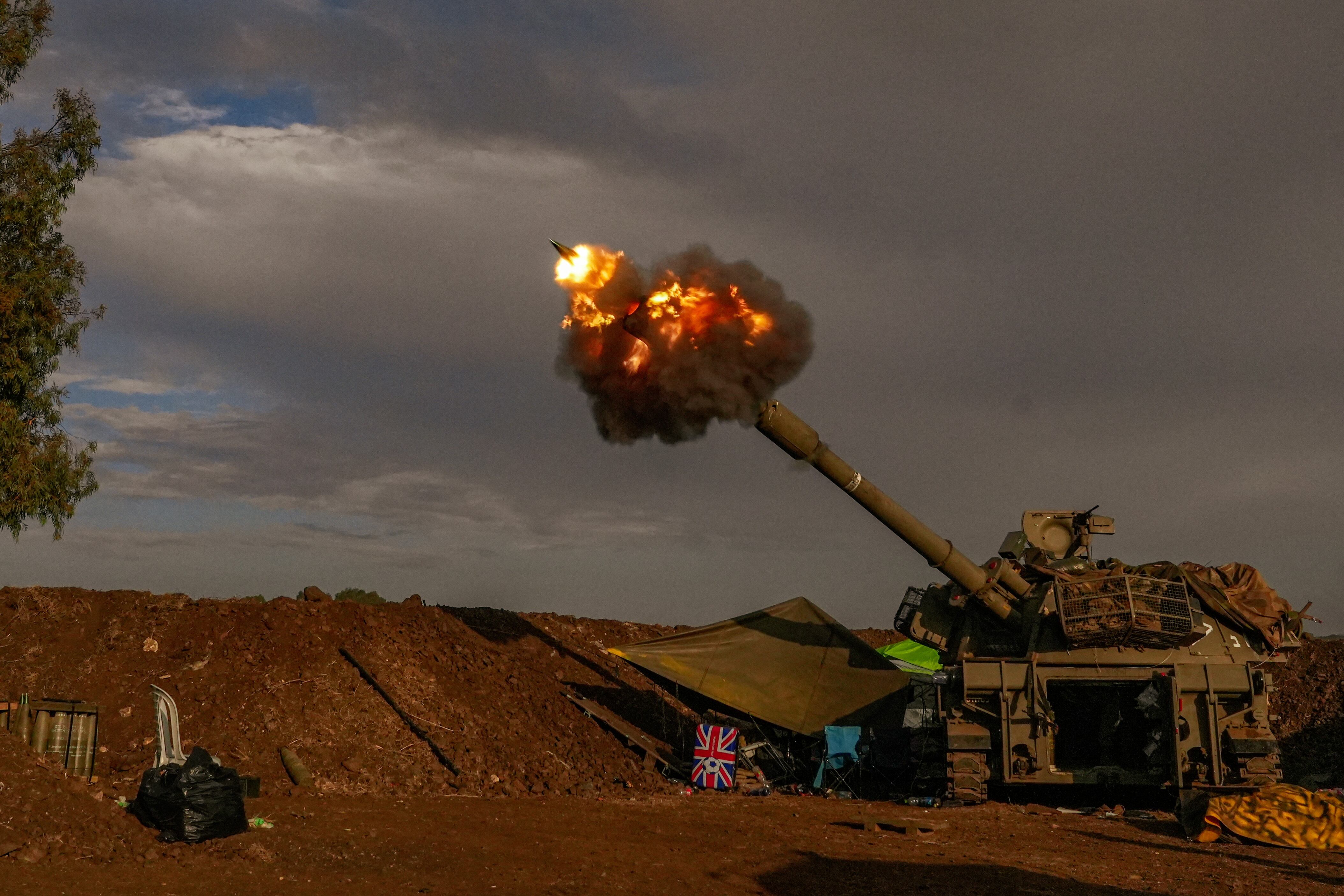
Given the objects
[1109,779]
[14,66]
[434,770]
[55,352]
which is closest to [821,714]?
[1109,779]

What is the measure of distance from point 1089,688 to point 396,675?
1215cm

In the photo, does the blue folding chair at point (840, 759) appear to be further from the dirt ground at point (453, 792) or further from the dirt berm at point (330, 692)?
the dirt berm at point (330, 692)

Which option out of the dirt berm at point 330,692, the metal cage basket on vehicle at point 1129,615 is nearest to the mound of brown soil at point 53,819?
the dirt berm at point 330,692

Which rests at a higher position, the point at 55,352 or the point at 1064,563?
the point at 55,352

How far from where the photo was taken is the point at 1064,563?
65.9 feet

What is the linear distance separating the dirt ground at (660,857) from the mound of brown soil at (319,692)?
1.60 metres

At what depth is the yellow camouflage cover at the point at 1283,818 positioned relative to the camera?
14.7m

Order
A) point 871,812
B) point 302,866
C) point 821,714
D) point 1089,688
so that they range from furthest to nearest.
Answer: point 821,714 → point 1089,688 → point 871,812 → point 302,866

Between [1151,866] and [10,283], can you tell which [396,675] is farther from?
[1151,866]

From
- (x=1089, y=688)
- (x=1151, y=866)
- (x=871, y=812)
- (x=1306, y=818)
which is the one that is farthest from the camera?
(x=1089, y=688)

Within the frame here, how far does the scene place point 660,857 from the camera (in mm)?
12523

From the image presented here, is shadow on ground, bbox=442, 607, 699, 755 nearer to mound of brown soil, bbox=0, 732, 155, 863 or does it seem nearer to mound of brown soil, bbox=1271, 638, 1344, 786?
mound of brown soil, bbox=0, 732, 155, 863

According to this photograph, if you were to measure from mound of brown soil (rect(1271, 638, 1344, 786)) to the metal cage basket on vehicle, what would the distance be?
303 inches

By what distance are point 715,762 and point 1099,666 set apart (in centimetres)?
662
